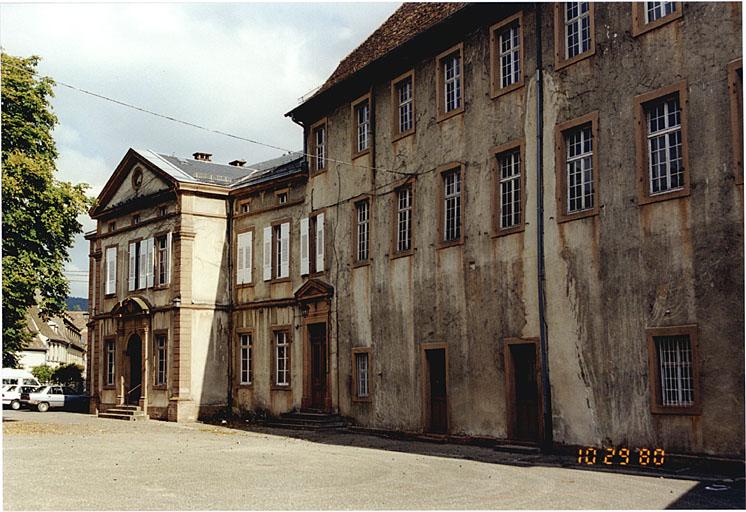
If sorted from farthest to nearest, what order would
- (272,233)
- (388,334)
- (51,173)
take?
(272,233)
(51,173)
(388,334)

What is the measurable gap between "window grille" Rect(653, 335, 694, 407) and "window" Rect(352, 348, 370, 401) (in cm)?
985

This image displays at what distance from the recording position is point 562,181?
18141 mm

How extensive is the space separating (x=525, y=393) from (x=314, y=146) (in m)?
12.1

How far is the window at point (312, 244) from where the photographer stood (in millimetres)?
26812

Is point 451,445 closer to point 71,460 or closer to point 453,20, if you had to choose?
point 71,460

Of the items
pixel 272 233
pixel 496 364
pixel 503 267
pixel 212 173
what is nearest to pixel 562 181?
pixel 503 267

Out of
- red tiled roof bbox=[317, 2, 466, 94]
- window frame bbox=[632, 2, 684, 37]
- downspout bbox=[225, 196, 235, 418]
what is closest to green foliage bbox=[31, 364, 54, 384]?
downspout bbox=[225, 196, 235, 418]

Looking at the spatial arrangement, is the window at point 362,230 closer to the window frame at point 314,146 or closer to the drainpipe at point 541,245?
the window frame at point 314,146

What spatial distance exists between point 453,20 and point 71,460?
12673mm

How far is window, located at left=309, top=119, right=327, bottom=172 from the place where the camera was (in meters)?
27.2

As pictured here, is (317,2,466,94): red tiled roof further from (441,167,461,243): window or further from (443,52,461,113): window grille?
(441,167,461,243): window

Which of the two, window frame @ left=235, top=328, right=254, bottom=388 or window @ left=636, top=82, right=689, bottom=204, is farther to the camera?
window frame @ left=235, top=328, right=254, bottom=388

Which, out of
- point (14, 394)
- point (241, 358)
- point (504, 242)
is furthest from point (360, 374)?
point (14, 394)

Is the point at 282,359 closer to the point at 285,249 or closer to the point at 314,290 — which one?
the point at 314,290
